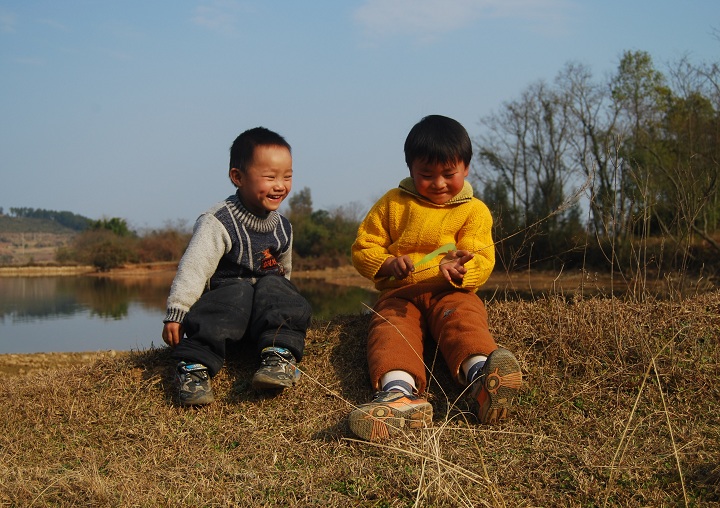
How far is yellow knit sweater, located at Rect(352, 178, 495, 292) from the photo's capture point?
3.57 metres

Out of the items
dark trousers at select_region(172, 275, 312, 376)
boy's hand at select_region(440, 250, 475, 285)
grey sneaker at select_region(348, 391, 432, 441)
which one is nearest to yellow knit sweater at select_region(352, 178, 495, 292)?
boy's hand at select_region(440, 250, 475, 285)

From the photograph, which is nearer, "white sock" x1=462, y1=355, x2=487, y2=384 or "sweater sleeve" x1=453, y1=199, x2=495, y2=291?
"white sock" x1=462, y1=355, x2=487, y2=384

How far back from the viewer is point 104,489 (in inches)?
91.7

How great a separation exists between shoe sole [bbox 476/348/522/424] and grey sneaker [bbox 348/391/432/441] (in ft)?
0.85

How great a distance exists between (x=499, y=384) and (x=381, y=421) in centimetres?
52

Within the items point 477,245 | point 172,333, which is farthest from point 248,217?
point 477,245

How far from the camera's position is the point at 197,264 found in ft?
11.7

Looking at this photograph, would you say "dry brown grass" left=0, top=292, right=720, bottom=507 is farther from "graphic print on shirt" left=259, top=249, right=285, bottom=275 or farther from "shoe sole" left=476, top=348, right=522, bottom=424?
"graphic print on shirt" left=259, top=249, right=285, bottom=275

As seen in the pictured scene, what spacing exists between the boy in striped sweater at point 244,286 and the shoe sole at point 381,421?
0.64 meters

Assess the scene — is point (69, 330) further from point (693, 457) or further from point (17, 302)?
point (693, 457)

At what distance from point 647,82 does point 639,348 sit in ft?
89.0

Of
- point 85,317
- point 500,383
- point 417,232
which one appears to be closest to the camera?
point 500,383

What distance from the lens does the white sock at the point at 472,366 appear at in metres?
2.99

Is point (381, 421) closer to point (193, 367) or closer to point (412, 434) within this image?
point (412, 434)
